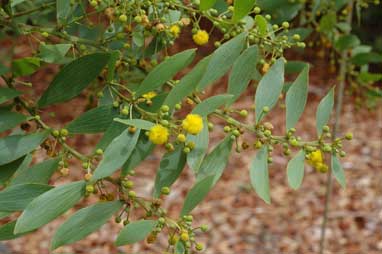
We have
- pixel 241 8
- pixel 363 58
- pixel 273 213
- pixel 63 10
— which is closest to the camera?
pixel 241 8

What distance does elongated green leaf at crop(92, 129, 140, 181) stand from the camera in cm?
77

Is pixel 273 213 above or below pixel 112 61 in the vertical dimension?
below

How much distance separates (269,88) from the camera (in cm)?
88

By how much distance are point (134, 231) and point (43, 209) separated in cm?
11

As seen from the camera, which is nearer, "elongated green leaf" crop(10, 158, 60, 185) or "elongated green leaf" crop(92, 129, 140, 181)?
"elongated green leaf" crop(92, 129, 140, 181)

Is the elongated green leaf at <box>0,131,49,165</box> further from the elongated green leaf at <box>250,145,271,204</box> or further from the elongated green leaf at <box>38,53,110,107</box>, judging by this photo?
the elongated green leaf at <box>250,145,271,204</box>

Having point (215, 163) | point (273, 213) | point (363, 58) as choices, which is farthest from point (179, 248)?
point (273, 213)

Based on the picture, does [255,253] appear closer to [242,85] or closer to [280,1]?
[280,1]

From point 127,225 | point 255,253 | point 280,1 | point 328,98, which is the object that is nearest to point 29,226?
point 127,225

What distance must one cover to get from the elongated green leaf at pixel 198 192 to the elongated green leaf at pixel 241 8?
23 cm

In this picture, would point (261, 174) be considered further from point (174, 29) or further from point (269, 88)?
point (174, 29)

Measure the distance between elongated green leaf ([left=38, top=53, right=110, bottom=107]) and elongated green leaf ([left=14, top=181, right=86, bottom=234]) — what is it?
17 cm

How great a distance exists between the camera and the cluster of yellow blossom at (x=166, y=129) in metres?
0.79

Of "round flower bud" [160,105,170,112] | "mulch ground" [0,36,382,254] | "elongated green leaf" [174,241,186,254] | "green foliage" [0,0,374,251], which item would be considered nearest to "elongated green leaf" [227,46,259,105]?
"green foliage" [0,0,374,251]
